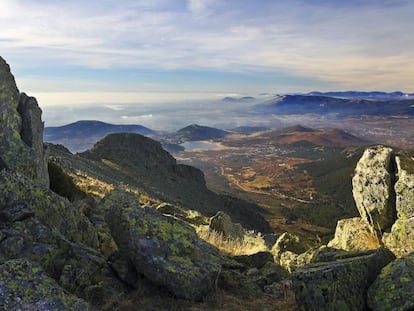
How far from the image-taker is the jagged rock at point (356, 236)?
54.7 feet

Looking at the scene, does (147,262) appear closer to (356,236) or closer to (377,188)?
(377,188)

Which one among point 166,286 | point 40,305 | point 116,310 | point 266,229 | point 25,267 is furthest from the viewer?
point 266,229

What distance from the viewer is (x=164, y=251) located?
424 inches

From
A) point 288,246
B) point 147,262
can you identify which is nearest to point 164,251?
point 147,262

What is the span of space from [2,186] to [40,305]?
465 cm

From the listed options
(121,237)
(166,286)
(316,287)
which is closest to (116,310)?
(166,286)

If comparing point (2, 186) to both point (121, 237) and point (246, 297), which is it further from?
point (246, 297)

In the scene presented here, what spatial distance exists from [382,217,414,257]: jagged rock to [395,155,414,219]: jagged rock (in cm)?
72

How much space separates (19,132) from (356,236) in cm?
1547

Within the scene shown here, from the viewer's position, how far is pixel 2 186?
10984 millimetres

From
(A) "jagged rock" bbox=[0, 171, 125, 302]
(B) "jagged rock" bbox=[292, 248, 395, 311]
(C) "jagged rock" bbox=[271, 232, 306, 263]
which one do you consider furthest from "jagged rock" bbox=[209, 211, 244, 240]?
(B) "jagged rock" bbox=[292, 248, 395, 311]

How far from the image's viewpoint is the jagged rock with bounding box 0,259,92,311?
762 centimetres

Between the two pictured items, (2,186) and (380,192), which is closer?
(2,186)

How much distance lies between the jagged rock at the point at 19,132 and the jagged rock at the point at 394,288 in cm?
1248
